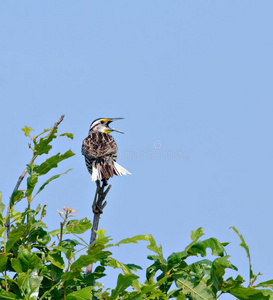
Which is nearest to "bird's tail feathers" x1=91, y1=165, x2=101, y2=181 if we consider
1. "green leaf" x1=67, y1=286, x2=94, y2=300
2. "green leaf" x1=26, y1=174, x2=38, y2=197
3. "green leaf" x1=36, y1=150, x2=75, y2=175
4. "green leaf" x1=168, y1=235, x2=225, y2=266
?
"green leaf" x1=36, y1=150, x2=75, y2=175

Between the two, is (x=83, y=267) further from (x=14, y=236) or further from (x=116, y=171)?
(x=116, y=171)

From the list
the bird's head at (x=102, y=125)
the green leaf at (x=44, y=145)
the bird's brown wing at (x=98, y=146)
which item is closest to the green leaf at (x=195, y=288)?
the green leaf at (x=44, y=145)

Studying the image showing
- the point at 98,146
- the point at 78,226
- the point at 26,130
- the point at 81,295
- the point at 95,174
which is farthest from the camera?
the point at 98,146

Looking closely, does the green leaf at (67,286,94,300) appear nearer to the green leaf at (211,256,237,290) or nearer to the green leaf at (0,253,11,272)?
the green leaf at (0,253,11,272)

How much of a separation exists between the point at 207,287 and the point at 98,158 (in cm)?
421

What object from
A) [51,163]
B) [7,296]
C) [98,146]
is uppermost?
[98,146]

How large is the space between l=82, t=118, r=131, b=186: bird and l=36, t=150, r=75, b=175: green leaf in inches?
81.7

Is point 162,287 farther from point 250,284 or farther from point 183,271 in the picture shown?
point 250,284

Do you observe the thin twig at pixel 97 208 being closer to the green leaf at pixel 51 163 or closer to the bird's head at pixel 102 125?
the green leaf at pixel 51 163

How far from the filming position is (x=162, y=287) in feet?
17.1

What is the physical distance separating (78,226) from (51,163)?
2.12ft

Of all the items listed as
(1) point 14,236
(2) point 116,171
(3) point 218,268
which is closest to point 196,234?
(3) point 218,268

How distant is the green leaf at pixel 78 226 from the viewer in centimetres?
543

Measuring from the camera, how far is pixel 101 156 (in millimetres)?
9016
